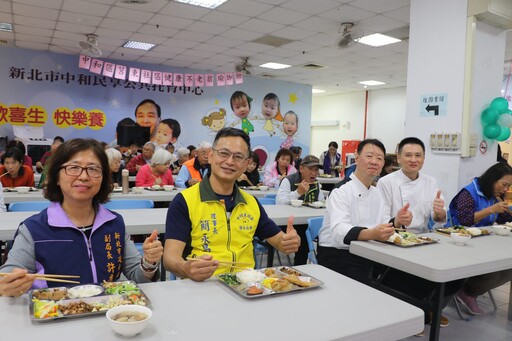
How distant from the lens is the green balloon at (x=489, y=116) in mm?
4246

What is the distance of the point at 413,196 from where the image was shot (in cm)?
346

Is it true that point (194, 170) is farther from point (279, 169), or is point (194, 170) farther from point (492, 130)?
point (492, 130)

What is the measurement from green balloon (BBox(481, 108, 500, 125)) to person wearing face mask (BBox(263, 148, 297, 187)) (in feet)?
8.74

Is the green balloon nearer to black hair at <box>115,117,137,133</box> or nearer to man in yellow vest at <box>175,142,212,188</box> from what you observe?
man in yellow vest at <box>175,142,212,188</box>

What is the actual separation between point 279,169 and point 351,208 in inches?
143

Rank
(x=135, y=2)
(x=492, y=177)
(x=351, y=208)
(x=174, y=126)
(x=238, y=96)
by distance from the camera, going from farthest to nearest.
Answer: (x=238, y=96)
(x=174, y=126)
(x=135, y=2)
(x=492, y=177)
(x=351, y=208)

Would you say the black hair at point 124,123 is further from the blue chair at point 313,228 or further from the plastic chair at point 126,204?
the blue chair at point 313,228

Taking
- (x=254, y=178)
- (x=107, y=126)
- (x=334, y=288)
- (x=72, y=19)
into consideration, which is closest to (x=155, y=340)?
(x=334, y=288)

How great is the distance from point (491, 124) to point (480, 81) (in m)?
0.48

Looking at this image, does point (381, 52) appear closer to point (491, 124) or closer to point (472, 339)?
point (491, 124)

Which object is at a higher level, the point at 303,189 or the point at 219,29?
the point at 219,29

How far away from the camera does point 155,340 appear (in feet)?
4.10

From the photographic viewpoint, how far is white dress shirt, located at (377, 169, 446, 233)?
3.46 m

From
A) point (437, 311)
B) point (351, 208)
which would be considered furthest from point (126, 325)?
point (351, 208)
